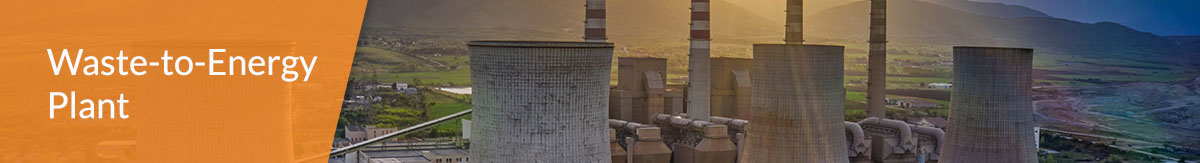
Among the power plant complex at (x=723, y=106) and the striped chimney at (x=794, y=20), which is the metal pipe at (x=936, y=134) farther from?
the striped chimney at (x=794, y=20)

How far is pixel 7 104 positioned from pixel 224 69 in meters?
14.2

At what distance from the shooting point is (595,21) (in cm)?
1405

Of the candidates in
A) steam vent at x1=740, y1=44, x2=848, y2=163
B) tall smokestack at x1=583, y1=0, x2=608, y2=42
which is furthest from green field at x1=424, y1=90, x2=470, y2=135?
steam vent at x1=740, y1=44, x2=848, y2=163

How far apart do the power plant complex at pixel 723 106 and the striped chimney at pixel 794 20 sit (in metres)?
0.01

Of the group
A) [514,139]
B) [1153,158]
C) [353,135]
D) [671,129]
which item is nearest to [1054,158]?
[1153,158]

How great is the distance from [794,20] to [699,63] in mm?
1250

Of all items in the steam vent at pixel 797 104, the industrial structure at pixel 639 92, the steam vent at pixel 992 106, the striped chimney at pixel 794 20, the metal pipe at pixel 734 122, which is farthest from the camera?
the striped chimney at pixel 794 20

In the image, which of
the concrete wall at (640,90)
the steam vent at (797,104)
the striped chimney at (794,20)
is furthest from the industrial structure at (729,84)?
the steam vent at (797,104)

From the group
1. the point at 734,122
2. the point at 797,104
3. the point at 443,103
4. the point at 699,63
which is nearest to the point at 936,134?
the point at 734,122

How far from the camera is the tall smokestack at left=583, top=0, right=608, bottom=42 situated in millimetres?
14008

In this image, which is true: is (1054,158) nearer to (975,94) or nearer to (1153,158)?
(1153,158)

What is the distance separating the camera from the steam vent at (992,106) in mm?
10938

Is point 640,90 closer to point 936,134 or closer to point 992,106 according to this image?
point 936,134

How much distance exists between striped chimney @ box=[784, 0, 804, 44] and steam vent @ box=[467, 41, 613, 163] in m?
6.51
